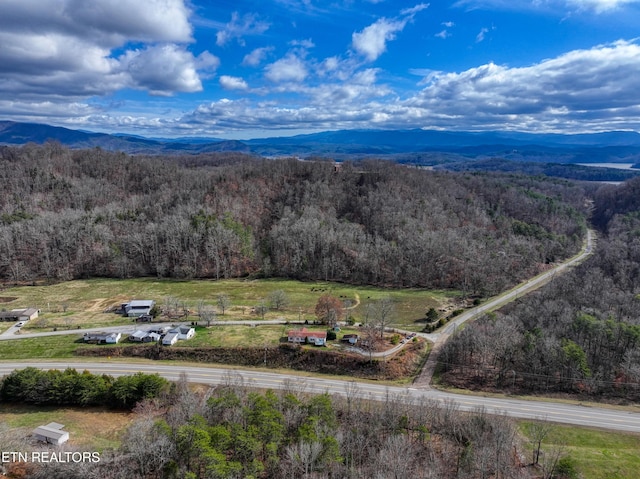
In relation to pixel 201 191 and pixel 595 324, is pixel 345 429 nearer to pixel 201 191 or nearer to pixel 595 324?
pixel 595 324

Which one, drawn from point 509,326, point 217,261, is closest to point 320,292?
point 217,261

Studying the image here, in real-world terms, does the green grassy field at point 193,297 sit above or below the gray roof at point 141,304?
below

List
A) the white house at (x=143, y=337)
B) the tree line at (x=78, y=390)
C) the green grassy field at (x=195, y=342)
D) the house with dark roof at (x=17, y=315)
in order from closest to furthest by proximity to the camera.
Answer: the tree line at (x=78, y=390) < the green grassy field at (x=195, y=342) < the white house at (x=143, y=337) < the house with dark roof at (x=17, y=315)

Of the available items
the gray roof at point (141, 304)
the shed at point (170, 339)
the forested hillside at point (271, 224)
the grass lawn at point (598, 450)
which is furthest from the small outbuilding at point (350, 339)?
the gray roof at point (141, 304)

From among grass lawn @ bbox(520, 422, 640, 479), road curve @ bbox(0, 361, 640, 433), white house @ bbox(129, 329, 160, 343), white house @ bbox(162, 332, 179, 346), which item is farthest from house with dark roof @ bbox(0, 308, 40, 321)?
grass lawn @ bbox(520, 422, 640, 479)

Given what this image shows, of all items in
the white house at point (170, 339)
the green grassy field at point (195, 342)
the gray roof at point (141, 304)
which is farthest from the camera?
the gray roof at point (141, 304)

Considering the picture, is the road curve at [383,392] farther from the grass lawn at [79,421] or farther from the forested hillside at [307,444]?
the grass lawn at [79,421]
